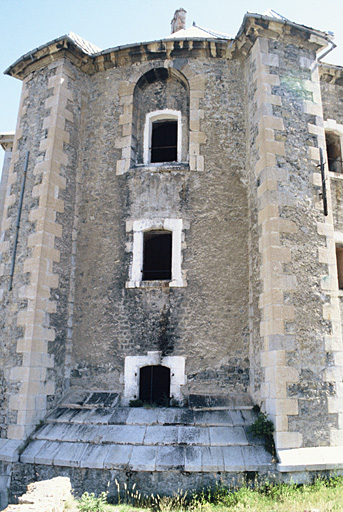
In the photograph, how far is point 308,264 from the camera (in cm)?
953

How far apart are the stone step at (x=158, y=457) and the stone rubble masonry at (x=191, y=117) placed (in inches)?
238

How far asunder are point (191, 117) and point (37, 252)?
15.7ft

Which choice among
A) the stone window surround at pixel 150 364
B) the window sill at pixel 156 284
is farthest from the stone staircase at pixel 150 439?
the window sill at pixel 156 284

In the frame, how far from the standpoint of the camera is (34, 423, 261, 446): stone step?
8547mm

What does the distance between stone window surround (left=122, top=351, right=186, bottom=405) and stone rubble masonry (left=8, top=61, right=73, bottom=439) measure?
158 centimetres

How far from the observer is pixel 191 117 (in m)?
11.5

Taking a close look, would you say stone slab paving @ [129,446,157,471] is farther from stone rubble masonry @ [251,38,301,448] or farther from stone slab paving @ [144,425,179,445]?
stone rubble masonry @ [251,38,301,448]

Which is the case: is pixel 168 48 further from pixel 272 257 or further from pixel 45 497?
pixel 45 497

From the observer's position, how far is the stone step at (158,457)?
320 inches

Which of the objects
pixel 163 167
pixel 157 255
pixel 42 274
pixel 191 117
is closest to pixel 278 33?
pixel 191 117

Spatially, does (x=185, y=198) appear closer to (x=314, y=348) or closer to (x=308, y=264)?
(x=308, y=264)

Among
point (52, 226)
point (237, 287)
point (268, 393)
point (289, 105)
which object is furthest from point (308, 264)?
point (52, 226)

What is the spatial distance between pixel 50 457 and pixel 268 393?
4131 mm

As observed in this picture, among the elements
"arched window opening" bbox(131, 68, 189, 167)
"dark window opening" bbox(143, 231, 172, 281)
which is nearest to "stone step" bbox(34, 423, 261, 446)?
"dark window opening" bbox(143, 231, 172, 281)
